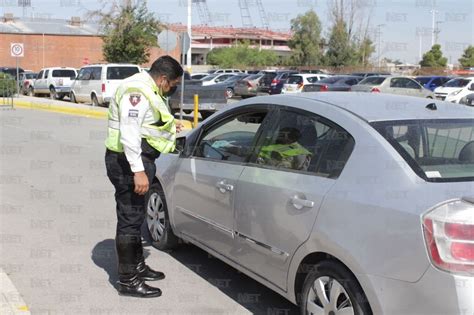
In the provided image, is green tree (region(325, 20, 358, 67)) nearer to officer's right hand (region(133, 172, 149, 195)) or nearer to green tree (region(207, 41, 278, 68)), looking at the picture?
green tree (region(207, 41, 278, 68))

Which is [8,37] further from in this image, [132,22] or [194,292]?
[194,292]

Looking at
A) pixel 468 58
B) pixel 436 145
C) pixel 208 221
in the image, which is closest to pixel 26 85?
pixel 208 221

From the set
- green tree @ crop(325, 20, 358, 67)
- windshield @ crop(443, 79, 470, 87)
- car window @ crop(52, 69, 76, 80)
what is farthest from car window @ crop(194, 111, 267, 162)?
green tree @ crop(325, 20, 358, 67)

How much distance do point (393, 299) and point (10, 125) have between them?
15.6 meters

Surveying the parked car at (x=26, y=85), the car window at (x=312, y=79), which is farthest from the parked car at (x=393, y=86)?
the parked car at (x=26, y=85)

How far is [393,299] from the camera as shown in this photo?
289 cm

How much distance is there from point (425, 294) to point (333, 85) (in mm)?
23721

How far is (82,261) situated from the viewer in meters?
5.21

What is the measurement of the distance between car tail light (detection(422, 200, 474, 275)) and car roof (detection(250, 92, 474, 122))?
2.88ft

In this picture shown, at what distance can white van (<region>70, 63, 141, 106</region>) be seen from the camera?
912 inches

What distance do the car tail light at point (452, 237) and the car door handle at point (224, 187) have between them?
171cm

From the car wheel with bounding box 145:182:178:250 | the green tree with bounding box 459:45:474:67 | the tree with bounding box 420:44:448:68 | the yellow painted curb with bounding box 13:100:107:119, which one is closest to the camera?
the car wheel with bounding box 145:182:178:250

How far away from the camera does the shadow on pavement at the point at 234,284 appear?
13.9 feet

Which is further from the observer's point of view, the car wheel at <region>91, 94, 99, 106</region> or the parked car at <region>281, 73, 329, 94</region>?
the parked car at <region>281, 73, 329, 94</region>
